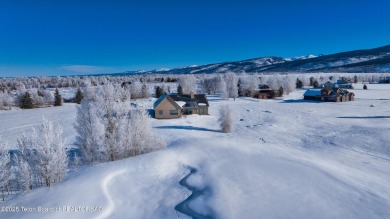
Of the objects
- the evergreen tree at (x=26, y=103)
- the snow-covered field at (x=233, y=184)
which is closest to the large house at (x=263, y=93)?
the snow-covered field at (x=233, y=184)

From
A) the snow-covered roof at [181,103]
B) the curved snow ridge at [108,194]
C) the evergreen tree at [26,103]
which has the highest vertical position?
the evergreen tree at [26,103]

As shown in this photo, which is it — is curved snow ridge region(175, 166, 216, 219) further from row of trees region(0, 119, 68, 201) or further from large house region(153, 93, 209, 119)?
large house region(153, 93, 209, 119)

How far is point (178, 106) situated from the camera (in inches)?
1978

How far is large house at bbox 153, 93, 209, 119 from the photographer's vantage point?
4962 centimetres

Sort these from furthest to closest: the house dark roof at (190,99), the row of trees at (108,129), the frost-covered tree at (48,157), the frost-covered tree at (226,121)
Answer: the house dark roof at (190,99) < the frost-covered tree at (226,121) < the row of trees at (108,129) < the frost-covered tree at (48,157)

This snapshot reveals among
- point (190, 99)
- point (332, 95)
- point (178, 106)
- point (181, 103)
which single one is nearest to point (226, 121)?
point (178, 106)

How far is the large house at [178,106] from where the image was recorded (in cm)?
4962

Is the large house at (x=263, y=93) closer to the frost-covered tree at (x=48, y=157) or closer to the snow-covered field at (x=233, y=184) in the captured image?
the snow-covered field at (x=233, y=184)

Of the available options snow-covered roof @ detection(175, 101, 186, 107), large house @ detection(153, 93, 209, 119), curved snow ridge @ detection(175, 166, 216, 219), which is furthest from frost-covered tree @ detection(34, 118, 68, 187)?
snow-covered roof @ detection(175, 101, 186, 107)

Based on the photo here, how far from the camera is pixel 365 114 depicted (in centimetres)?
5172

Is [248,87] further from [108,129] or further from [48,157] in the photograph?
[48,157]

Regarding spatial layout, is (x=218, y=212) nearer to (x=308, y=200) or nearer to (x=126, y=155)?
(x=308, y=200)

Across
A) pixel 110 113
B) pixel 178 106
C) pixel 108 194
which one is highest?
pixel 110 113

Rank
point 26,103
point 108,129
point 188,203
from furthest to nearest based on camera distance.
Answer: point 26,103, point 108,129, point 188,203
